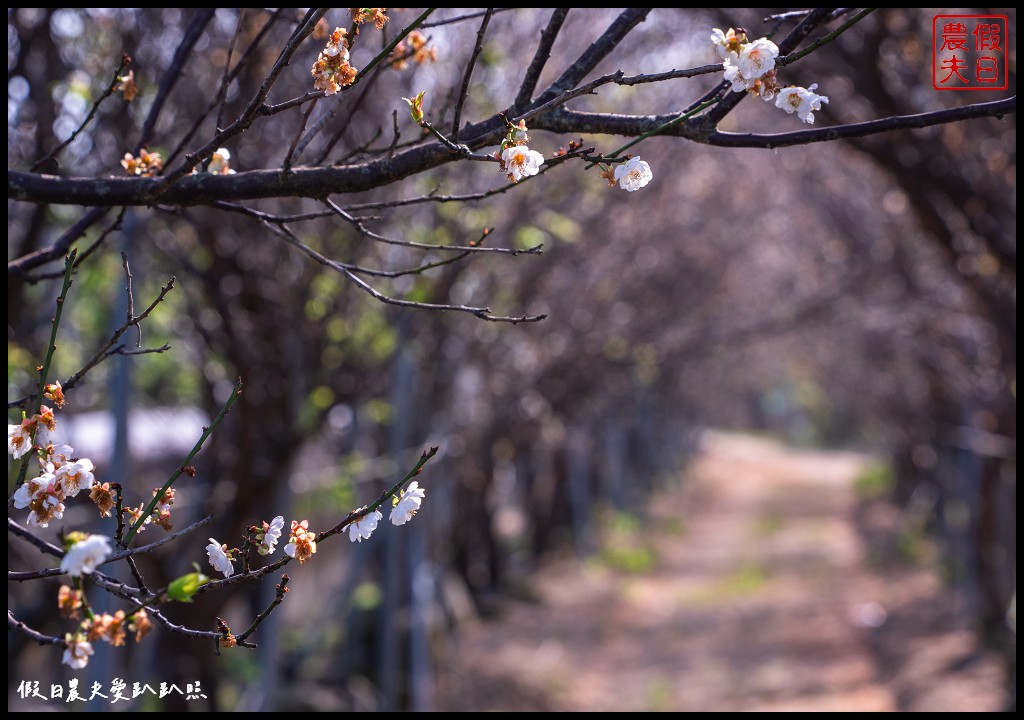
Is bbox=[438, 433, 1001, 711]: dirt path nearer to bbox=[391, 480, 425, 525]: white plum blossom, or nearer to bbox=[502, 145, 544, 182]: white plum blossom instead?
bbox=[391, 480, 425, 525]: white plum blossom

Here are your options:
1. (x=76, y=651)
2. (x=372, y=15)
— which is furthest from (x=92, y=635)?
(x=372, y=15)

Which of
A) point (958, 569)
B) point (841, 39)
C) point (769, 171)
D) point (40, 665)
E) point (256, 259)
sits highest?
point (769, 171)

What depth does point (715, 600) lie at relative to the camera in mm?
14281

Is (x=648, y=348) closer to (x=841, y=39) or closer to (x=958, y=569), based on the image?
(x=958, y=569)

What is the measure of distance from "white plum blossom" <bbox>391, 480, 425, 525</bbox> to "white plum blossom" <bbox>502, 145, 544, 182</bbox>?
0.55 metres

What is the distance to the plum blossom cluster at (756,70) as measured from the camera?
1709 mm

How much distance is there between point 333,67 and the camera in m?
1.87

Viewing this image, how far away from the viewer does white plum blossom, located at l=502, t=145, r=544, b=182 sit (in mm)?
1745

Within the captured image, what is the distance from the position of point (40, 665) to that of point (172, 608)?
7.32ft

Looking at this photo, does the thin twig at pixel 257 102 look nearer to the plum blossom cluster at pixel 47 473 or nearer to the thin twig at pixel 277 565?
the plum blossom cluster at pixel 47 473

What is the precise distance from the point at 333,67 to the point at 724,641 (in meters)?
10.9

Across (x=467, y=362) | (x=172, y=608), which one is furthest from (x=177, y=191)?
(x=467, y=362)

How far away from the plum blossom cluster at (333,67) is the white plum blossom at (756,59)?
0.69 metres

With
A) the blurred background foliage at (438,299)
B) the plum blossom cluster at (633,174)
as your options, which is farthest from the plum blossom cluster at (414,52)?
the plum blossom cluster at (633,174)
